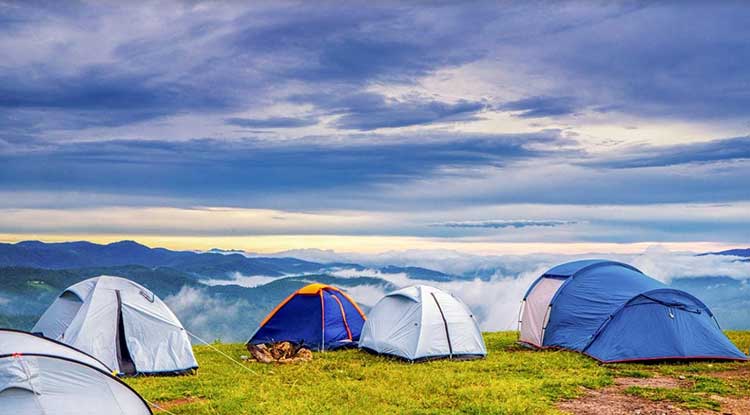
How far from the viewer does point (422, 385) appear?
15.1 meters

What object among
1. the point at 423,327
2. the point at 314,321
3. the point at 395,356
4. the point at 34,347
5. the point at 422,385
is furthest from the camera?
the point at 314,321

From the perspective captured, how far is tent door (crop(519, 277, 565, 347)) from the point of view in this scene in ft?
69.4

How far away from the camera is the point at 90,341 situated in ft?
52.6

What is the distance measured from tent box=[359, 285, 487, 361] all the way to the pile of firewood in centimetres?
195

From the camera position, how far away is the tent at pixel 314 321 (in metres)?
20.5

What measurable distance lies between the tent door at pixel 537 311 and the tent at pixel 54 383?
13.2 metres

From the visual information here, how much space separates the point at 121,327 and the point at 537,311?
12109 millimetres

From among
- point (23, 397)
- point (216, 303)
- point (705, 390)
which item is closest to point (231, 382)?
point (23, 397)

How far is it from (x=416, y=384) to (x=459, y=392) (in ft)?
3.80

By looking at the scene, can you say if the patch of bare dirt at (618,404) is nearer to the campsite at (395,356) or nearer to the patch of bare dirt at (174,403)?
the campsite at (395,356)

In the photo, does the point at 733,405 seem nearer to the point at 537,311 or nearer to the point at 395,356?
the point at 395,356

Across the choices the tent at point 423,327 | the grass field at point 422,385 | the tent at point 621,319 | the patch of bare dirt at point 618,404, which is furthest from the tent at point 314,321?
the patch of bare dirt at point 618,404

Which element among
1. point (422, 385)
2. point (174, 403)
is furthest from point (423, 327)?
point (174, 403)

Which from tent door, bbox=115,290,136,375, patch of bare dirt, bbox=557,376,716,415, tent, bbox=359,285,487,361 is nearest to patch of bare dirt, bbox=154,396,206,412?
tent door, bbox=115,290,136,375
